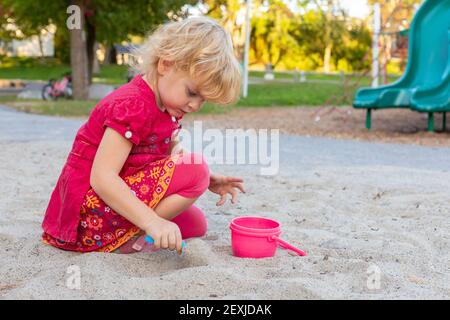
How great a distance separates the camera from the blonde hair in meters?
1.76

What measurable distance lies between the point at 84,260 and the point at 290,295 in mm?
698

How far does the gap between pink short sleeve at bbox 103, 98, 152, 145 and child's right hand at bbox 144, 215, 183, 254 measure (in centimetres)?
27

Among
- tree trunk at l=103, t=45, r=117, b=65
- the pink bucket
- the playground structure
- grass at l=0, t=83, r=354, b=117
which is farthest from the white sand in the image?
tree trunk at l=103, t=45, r=117, b=65

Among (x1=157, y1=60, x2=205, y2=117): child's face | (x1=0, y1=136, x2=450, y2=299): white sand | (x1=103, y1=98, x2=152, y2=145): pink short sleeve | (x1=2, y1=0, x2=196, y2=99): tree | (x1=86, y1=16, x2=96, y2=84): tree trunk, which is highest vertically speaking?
(x1=2, y1=0, x2=196, y2=99): tree

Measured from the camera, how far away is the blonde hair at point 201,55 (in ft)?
5.76

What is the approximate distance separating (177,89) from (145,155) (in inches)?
11.3

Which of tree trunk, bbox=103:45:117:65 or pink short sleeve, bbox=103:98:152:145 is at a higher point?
tree trunk, bbox=103:45:117:65

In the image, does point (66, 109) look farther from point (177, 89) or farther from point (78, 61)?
point (177, 89)

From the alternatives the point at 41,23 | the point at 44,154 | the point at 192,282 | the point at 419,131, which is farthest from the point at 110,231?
the point at 41,23

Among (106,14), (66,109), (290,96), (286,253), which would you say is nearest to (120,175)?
(286,253)

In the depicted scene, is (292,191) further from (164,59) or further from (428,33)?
(428,33)

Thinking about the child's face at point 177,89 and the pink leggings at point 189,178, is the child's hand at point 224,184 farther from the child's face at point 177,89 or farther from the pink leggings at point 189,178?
the child's face at point 177,89

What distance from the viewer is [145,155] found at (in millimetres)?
1942

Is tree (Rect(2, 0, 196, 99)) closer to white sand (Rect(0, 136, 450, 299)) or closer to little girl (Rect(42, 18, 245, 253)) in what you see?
white sand (Rect(0, 136, 450, 299))
